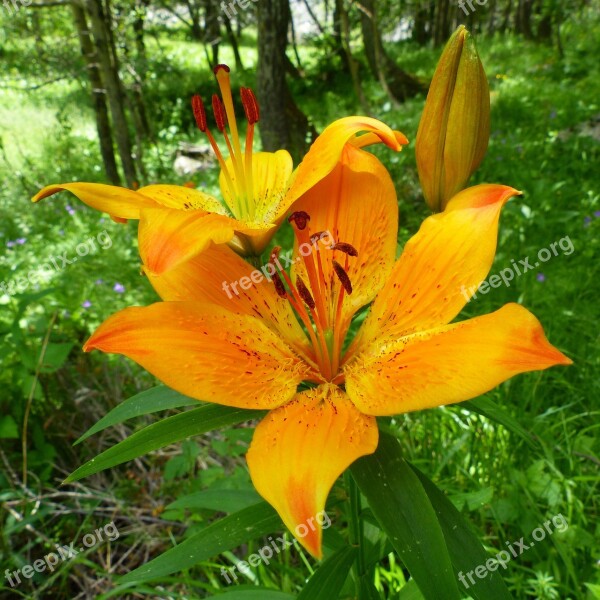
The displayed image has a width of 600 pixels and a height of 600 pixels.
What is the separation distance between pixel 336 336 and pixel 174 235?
1.13 feet

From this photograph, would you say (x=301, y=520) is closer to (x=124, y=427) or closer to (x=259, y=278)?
(x=259, y=278)

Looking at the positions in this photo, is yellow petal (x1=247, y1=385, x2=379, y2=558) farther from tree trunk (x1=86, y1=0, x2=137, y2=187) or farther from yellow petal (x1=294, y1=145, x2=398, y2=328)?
tree trunk (x1=86, y1=0, x2=137, y2=187)

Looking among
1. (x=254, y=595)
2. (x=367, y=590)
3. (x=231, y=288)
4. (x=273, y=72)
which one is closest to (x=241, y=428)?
(x=254, y=595)

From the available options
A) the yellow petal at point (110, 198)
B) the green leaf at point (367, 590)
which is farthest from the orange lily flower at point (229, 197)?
the green leaf at point (367, 590)

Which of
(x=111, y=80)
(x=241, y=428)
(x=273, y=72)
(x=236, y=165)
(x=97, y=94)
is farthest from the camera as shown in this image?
(x=97, y=94)

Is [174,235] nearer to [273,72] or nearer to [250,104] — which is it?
[250,104]

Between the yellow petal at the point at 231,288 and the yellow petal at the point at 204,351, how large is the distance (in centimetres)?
5

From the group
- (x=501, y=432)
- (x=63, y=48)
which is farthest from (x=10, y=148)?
(x=501, y=432)

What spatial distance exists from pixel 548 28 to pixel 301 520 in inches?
614

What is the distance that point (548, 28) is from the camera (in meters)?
13.3

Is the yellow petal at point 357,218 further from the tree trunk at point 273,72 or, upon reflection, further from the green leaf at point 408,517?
the tree trunk at point 273,72

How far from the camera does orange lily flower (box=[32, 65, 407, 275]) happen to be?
0.61 meters

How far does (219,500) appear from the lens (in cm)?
124

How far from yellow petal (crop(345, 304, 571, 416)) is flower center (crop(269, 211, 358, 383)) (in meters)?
Result: 0.11
